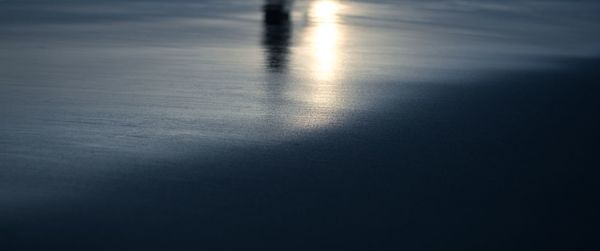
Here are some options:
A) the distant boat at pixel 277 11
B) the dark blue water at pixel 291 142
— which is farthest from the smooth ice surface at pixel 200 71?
the distant boat at pixel 277 11

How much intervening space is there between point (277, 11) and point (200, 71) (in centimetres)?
447

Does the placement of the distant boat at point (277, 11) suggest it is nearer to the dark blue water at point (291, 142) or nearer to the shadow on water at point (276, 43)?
the shadow on water at point (276, 43)

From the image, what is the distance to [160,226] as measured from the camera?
3166 millimetres

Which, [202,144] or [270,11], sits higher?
[202,144]

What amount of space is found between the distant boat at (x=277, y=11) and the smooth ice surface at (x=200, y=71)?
155 millimetres

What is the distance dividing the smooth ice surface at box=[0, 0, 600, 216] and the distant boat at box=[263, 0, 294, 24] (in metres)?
0.15

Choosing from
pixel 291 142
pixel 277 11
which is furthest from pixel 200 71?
pixel 277 11

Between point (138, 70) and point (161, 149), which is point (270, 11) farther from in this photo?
point (161, 149)

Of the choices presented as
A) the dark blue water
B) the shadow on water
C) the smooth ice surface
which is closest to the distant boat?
the shadow on water

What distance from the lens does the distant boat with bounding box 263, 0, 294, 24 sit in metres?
9.93

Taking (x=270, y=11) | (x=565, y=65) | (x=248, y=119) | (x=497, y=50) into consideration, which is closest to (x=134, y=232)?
(x=248, y=119)

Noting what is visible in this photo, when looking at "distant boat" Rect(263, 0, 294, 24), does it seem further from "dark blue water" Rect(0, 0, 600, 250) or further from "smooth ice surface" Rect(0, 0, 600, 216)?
"dark blue water" Rect(0, 0, 600, 250)

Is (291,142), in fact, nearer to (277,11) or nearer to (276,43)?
(276,43)

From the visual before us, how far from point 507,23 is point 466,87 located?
15.9 feet
